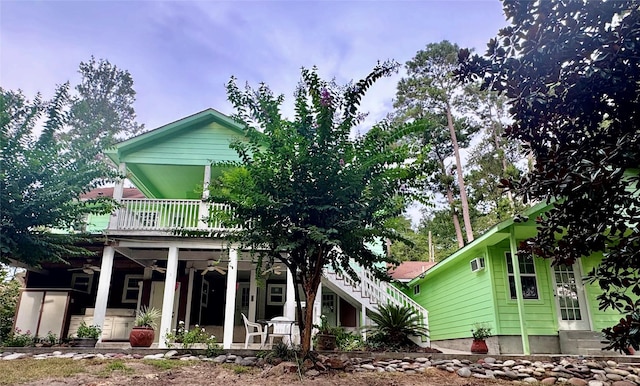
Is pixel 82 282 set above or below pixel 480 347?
above

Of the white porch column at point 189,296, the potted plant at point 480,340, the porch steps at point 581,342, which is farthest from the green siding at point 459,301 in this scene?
the white porch column at point 189,296

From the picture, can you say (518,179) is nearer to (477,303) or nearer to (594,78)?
(594,78)

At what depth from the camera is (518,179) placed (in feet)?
11.1

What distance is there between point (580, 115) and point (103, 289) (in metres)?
9.81

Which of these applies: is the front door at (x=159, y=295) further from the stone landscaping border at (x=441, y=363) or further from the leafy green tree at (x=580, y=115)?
the leafy green tree at (x=580, y=115)

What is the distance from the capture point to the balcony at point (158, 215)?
1005 centimetres

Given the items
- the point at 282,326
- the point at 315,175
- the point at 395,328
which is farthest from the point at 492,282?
the point at 315,175

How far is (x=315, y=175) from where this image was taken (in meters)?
5.79

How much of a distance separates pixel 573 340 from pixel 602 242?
6.91 m

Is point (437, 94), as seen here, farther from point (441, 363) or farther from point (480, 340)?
point (441, 363)

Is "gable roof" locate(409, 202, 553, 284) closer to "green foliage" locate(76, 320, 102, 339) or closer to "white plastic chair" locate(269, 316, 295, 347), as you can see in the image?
"white plastic chair" locate(269, 316, 295, 347)

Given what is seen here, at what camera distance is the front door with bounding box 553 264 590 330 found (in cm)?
878

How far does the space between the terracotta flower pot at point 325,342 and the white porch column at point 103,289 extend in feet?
16.0

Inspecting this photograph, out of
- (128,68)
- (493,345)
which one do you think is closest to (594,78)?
(493,345)
